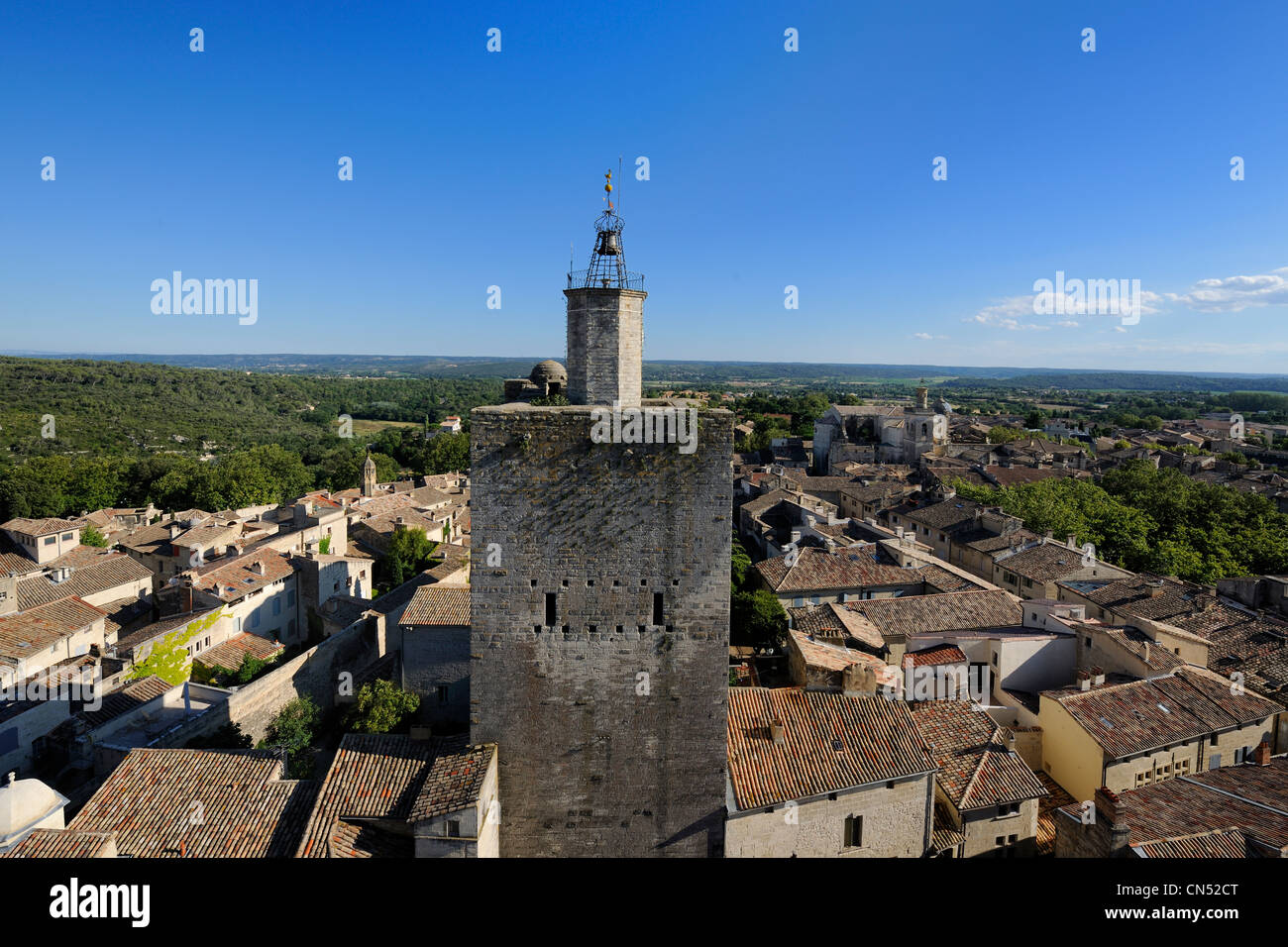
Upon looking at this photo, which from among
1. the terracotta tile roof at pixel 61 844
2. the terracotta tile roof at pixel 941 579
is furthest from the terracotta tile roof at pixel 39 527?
the terracotta tile roof at pixel 941 579

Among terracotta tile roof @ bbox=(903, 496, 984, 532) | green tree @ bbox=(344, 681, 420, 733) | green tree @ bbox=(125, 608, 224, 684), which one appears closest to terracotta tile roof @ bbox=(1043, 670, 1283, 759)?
green tree @ bbox=(344, 681, 420, 733)

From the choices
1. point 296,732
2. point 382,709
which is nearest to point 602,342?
point 382,709

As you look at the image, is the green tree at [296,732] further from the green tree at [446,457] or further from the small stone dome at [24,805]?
the green tree at [446,457]

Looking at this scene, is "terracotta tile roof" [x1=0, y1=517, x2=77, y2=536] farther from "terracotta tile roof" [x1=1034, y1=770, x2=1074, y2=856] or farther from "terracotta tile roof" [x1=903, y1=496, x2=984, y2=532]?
"terracotta tile roof" [x1=903, y1=496, x2=984, y2=532]

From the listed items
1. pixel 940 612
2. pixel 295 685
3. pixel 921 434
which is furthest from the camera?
pixel 921 434

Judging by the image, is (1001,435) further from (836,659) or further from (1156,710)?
(836,659)

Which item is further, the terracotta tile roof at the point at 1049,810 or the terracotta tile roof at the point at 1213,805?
the terracotta tile roof at the point at 1049,810

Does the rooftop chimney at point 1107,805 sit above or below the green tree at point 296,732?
above
